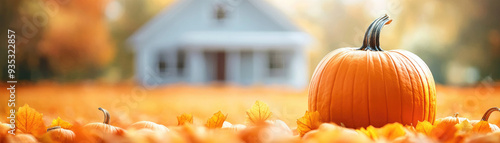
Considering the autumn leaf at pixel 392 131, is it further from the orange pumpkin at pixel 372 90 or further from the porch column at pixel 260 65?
the porch column at pixel 260 65

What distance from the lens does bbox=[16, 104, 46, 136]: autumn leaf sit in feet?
5.23

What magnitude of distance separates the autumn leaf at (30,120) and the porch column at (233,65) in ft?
50.8

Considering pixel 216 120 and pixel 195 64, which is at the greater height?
pixel 195 64

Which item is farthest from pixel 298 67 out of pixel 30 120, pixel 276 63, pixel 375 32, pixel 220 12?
pixel 30 120

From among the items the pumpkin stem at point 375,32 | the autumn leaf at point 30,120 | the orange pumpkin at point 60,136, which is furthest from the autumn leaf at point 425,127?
the autumn leaf at point 30,120

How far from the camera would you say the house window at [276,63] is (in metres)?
17.2

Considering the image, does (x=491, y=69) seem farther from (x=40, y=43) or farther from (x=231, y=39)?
Result: (x=40, y=43)

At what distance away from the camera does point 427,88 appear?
6.62 feet

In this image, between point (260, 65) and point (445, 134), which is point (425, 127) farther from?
point (260, 65)

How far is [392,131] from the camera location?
57.1 inches

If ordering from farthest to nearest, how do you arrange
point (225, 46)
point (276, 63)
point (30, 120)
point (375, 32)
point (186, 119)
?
point (276, 63) → point (225, 46) → point (375, 32) → point (186, 119) → point (30, 120)

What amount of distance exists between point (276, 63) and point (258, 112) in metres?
15.7

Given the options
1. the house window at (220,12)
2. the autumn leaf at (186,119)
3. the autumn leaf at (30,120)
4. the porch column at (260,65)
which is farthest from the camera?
the porch column at (260,65)

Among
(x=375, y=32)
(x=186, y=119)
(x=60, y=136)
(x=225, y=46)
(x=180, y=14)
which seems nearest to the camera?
(x=60, y=136)
